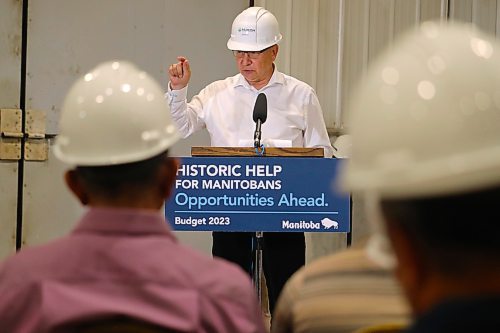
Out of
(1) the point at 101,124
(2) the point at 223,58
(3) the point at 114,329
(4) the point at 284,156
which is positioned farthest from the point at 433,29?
(2) the point at 223,58

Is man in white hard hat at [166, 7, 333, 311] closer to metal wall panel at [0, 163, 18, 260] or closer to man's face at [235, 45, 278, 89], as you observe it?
man's face at [235, 45, 278, 89]

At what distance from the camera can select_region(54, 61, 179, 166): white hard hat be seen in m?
1.45

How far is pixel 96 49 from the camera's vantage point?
533cm

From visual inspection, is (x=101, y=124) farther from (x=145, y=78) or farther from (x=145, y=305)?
(x=145, y=305)

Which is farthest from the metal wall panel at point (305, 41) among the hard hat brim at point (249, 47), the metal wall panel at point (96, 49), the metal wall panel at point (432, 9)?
the hard hat brim at point (249, 47)

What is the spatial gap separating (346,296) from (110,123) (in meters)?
0.53

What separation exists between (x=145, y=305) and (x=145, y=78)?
49 centimetres

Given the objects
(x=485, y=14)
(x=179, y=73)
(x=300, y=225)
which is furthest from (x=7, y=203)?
(x=485, y=14)

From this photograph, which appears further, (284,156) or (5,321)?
(284,156)

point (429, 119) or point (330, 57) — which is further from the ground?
point (330, 57)

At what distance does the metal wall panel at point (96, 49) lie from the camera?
17.3 ft

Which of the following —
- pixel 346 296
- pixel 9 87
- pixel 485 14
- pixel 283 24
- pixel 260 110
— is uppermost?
pixel 485 14

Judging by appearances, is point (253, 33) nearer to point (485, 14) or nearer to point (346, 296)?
point (485, 14)

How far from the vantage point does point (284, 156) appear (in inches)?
136
